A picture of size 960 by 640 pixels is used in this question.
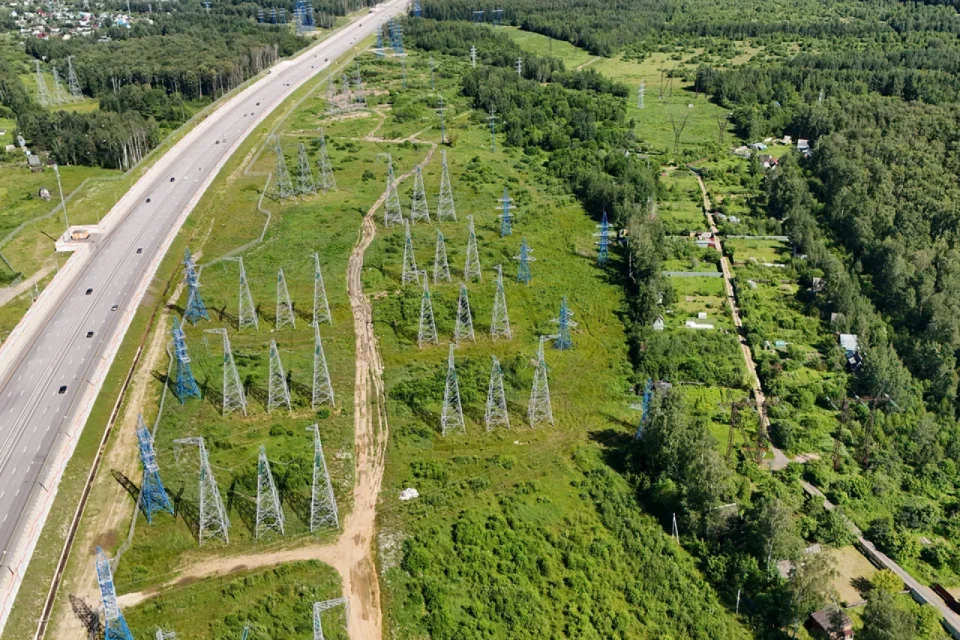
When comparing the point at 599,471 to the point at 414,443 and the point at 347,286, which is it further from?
the point at 347,286

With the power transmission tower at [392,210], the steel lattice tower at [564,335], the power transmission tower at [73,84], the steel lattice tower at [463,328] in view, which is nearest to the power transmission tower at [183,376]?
the steel lattice tower at [463,328]

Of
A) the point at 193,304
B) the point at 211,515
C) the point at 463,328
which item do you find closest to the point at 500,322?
the point at 463,328

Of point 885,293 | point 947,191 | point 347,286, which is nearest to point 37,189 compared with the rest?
point 347,286

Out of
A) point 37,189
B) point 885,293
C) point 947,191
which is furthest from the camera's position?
point 37,189

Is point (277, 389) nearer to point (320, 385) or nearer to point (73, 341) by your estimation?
point (320, 385)

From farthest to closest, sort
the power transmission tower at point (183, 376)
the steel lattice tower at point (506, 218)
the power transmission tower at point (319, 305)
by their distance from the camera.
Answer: the steel lattice tower at point (506, 218) → the power transmission tower at point (319, 305) → the power transmission tower at point (183, 376)

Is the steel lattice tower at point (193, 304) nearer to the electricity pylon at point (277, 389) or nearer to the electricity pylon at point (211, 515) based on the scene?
the electricity pylon at point (277, 389)
